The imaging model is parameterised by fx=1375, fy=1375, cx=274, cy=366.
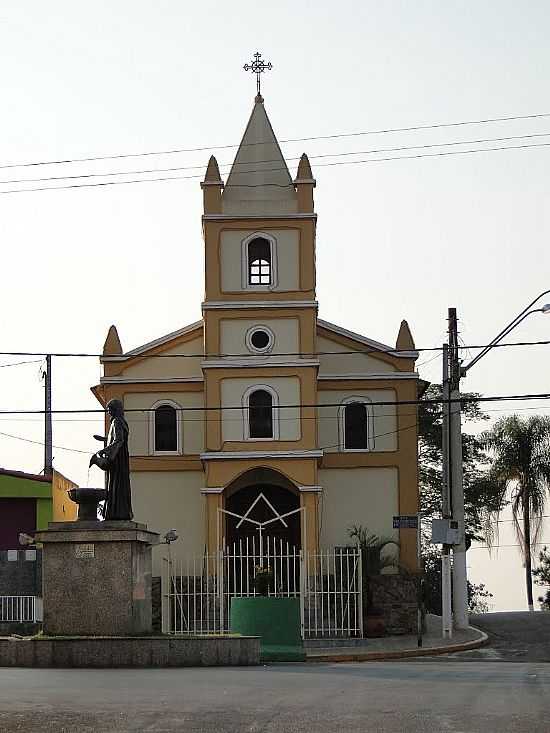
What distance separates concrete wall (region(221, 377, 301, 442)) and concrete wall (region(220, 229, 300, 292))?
255 centimetres

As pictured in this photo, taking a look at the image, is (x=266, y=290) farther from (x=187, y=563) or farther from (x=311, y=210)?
(x=187, y=563)

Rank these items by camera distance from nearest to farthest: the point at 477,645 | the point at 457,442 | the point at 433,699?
the point at 433,699 < the point at 477,645 < the point at 457,442

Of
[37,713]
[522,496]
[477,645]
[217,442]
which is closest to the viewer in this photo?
[37,713]

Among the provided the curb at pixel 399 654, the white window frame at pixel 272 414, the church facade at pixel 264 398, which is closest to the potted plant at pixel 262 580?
the curb at pixel 399 654

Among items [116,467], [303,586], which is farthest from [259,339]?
[116,467]

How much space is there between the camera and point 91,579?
67.7 feet

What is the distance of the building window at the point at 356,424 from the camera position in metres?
38.5

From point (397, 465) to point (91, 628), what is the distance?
1870 centimetres

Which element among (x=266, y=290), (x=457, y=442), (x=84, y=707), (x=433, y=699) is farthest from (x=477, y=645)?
(x=84, y=707)

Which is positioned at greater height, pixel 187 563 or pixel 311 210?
pixel 311 210

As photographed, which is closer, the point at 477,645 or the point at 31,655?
the point at 31,655

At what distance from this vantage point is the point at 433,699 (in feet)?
46.3

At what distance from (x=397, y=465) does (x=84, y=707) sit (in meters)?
25.6

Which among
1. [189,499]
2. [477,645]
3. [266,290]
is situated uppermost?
[266,290]
